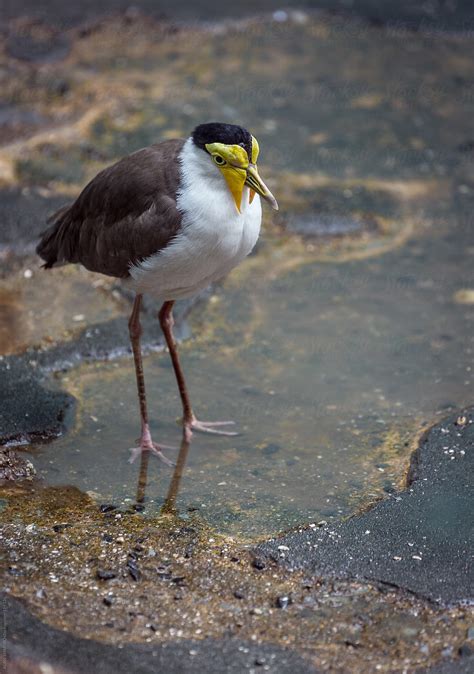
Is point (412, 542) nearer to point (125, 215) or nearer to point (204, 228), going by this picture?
point (204, 228)

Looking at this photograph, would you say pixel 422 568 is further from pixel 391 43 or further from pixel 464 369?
pixel 391 43

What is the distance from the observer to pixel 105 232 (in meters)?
5.30

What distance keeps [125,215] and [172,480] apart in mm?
1352

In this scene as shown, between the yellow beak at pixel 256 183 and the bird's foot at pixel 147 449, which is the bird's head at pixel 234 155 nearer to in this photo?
the yellow beak at pixel 256 183

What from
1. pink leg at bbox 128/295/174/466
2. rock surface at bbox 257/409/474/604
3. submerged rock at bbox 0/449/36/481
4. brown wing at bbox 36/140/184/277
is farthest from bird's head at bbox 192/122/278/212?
submerged rock at bbox 0/449/36/481

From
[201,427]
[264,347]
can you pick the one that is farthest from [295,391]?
[201,427]

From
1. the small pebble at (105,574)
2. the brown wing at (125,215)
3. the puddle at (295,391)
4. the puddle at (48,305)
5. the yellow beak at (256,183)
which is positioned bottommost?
the puddle at (295,391)

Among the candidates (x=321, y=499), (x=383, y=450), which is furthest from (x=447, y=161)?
(x=321, y=499)

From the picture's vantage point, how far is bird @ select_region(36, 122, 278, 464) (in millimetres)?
4723

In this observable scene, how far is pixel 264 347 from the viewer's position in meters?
6.30

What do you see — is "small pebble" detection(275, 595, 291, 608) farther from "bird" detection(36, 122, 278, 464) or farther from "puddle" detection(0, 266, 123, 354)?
"puddle" detection(0, 266, 123, 354)

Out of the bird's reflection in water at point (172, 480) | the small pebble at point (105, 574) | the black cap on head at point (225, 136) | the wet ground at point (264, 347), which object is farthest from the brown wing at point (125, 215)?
the small pebble at point (105, 574)

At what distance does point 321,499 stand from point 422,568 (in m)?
0.72

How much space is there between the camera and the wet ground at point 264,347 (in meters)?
4.27
